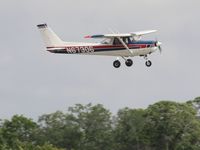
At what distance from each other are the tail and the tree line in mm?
37011

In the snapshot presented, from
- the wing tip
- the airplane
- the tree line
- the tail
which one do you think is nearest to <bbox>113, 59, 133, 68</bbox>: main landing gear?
the airplane

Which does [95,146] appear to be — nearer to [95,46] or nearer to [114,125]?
[114,125]

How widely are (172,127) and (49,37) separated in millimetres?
44597

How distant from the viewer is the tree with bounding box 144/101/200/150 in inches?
4892

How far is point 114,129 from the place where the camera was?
134 metres

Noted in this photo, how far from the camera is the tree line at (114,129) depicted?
12475 cm

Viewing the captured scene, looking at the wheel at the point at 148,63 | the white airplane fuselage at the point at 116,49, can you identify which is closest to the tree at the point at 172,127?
Result: the wheel at the point at 148,63

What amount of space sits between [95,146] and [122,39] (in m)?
54.2

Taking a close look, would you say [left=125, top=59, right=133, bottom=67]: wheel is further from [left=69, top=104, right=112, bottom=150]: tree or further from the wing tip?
[left=69, top=104, right=112, bottom=150]: tree

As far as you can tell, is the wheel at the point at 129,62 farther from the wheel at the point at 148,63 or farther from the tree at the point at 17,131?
the tree at the point at 17,131

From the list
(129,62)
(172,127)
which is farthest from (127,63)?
(172,127)

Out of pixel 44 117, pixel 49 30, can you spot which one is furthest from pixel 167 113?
pixel 49 30

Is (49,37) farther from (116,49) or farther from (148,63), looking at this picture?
(148,63)

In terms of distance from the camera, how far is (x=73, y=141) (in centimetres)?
13038
